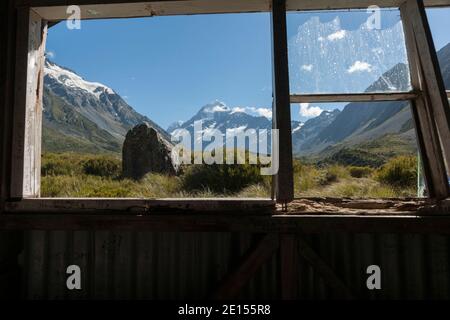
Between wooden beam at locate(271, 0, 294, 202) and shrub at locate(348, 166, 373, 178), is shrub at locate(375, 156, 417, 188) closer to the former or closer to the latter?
shrub at locate(348, 166, 373, 178)

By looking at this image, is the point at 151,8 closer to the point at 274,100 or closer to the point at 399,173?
the point at 274,100

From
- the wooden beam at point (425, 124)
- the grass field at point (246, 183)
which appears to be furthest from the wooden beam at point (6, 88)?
the grass field at point (246, 183)

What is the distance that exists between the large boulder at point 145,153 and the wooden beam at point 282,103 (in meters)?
8.76

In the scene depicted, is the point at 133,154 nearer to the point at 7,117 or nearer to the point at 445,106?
the point at 7,117

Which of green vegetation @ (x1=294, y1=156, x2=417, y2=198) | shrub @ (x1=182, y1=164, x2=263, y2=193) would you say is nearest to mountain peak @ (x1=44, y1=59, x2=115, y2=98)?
shrub @ (x1=182, y1=164, x2=263, y2=193)

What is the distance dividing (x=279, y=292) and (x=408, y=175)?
6.86 metres

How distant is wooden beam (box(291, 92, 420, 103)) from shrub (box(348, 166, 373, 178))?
271 inches

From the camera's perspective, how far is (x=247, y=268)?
206cm

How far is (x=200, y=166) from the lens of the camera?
9.80m

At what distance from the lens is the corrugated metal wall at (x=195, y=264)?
2227 millimetres

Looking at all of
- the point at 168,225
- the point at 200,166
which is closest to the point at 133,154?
the point at 200,166

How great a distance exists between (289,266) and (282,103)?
47.4 inches

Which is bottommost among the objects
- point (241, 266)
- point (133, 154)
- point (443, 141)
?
point (241, 266)

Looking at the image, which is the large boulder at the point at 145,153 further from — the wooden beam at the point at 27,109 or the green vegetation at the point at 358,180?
the wooden beam at the point at 27,109
